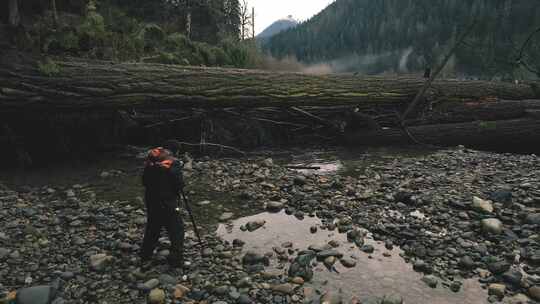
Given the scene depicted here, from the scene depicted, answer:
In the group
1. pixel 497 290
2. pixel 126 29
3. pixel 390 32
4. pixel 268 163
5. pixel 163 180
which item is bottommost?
pixel 497 290

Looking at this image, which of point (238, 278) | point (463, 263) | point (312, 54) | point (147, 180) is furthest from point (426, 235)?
point (312, 54)

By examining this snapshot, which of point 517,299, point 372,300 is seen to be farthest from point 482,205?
point 372,300

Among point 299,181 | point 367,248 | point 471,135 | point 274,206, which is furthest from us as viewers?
point 471,135

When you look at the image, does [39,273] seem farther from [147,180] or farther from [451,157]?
[451,157]

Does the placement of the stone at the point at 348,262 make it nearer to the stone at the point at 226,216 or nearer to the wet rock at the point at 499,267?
the wet rock at the point at 499,267

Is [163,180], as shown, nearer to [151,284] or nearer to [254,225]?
[151,284]

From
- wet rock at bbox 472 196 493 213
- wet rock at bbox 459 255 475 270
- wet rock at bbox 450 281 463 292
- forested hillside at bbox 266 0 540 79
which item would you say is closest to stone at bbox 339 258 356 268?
wet rock at bbox 450 281 463 292

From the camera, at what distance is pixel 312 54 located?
101938 millimetres

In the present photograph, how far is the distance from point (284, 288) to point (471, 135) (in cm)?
944

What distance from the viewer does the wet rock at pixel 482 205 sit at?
5.31m

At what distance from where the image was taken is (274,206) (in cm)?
595

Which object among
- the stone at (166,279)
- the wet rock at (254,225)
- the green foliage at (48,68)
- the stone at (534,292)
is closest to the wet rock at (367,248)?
Result: the wet rock at (254,225)

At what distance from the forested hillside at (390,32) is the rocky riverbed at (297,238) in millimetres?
69306

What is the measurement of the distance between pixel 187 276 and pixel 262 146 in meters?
7.33
